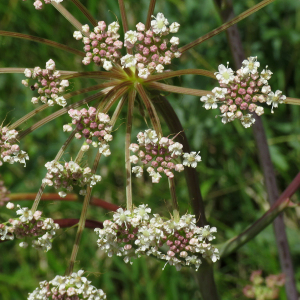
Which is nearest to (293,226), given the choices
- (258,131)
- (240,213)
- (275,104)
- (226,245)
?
(240,213)

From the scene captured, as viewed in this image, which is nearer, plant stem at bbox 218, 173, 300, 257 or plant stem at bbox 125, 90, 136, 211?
plant stem at bbox 125, 90, 136, 211

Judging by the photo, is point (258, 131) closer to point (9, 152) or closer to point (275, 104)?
point (275, 104)

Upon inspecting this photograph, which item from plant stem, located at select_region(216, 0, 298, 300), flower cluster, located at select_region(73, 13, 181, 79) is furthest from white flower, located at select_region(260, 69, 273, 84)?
plant stem, located at select_region(216, 0, 298, 300)

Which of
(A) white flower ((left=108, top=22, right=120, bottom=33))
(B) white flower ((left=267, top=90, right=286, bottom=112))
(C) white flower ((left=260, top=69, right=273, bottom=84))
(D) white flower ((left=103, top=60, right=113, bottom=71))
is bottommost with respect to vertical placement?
(B) white flower ((left=267, top=90, right=286, bottom=112))

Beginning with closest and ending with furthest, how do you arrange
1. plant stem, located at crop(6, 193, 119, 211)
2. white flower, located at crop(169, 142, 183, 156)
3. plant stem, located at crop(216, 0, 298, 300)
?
white flower, located at crop(169, 142, 183, 156)
plant stem, located at crop(6, 193, 119, 211)
plant stem, located at crop(216, 0, 298, 300)

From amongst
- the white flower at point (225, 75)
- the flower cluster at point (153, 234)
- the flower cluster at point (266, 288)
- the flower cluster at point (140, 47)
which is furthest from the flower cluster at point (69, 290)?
the flower cluster at point (266, 288)

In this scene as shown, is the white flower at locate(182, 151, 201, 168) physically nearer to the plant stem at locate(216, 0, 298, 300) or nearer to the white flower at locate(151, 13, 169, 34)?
the white flower at locate(151, 13, 169, 34)

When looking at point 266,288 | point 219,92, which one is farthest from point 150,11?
point 266,288

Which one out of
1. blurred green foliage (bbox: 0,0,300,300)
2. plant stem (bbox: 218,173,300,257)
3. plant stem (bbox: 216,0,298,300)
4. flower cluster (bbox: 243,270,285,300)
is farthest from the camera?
blurred green foliage (bbox: 0,0,300,300)

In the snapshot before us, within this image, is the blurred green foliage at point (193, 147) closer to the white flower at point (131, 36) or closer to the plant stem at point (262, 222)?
the plant stem at point (262, 222)
